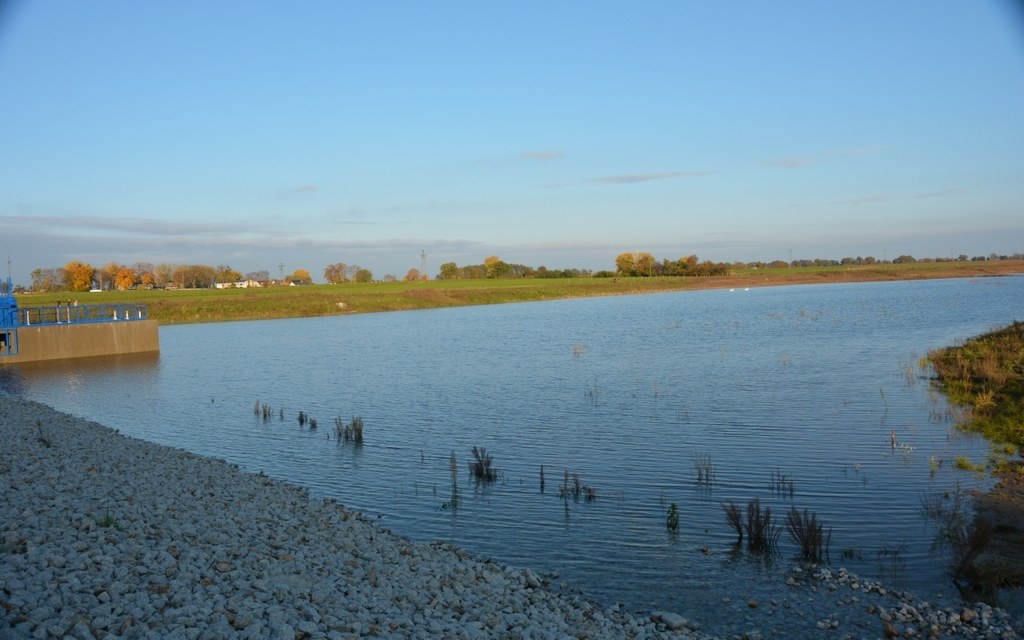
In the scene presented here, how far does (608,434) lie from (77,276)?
14941cm

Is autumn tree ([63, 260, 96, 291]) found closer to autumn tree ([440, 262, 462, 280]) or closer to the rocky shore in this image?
autumn tree ([440, 262, 462, 280])

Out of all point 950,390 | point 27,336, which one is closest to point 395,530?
point 950,390

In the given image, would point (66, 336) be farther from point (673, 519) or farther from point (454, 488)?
point (673, 519)

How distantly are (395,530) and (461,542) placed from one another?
1174 millimetres

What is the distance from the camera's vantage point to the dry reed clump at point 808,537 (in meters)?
10.5

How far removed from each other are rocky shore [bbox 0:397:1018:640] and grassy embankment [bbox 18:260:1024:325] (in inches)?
2689

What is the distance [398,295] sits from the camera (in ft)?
320

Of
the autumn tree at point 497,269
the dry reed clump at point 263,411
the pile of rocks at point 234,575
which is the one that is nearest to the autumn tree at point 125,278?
the autumn tree at point 497,269

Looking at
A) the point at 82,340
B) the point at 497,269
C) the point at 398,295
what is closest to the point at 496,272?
the point at 497,269

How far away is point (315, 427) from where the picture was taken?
67.8 feet

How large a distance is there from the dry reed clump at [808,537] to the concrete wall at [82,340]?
40703mm

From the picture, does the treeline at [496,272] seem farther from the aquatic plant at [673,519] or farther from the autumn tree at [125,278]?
the aquatic plant at [673,519]

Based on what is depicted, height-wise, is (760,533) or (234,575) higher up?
(234,575)

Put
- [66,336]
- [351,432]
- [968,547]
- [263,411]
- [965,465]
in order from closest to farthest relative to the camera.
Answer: [968,547], [965,465], [351,432], [263,411], [66,336]
